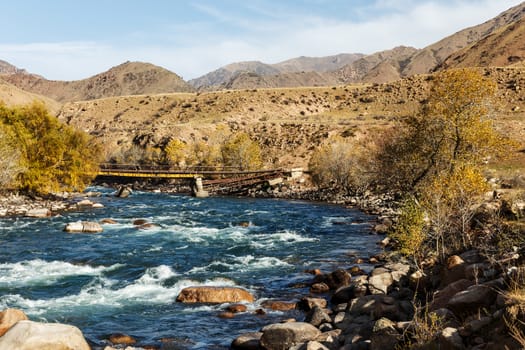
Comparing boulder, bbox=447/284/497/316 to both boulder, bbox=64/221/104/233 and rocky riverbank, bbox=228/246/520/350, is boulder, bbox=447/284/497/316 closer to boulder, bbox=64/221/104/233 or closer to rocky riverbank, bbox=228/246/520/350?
rocky riverbank, bbox=228/246/520/350

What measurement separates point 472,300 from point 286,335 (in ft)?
19.2

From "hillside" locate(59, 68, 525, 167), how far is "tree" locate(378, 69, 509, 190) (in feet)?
116

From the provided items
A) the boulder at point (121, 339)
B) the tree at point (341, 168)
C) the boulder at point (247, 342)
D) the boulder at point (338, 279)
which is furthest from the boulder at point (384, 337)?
the tree at point (341, 168)

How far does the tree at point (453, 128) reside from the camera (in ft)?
90.7

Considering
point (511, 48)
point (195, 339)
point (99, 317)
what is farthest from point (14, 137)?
point (511, 48)

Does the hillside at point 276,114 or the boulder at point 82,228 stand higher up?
the hillside at point 276,114

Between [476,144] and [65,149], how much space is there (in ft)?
134

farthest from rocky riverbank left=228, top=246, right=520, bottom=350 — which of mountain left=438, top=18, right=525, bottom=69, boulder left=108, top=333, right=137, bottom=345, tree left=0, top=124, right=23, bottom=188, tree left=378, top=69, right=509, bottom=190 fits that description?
mountain left=438, top=18, right=525, bottom=69

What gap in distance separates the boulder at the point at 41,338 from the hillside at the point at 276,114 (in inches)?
2367

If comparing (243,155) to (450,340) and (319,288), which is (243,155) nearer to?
(319,288)

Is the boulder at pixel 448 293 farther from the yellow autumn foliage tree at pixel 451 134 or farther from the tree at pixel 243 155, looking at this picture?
the tree at pixel 243 155

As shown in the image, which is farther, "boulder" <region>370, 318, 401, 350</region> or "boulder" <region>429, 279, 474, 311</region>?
"boulder" <region>429, 279, 474, 311</region>

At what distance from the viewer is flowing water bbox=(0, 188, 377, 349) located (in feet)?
59.3

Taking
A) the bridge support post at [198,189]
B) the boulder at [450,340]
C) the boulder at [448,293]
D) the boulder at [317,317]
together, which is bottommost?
the bridge support post at [198,189]
